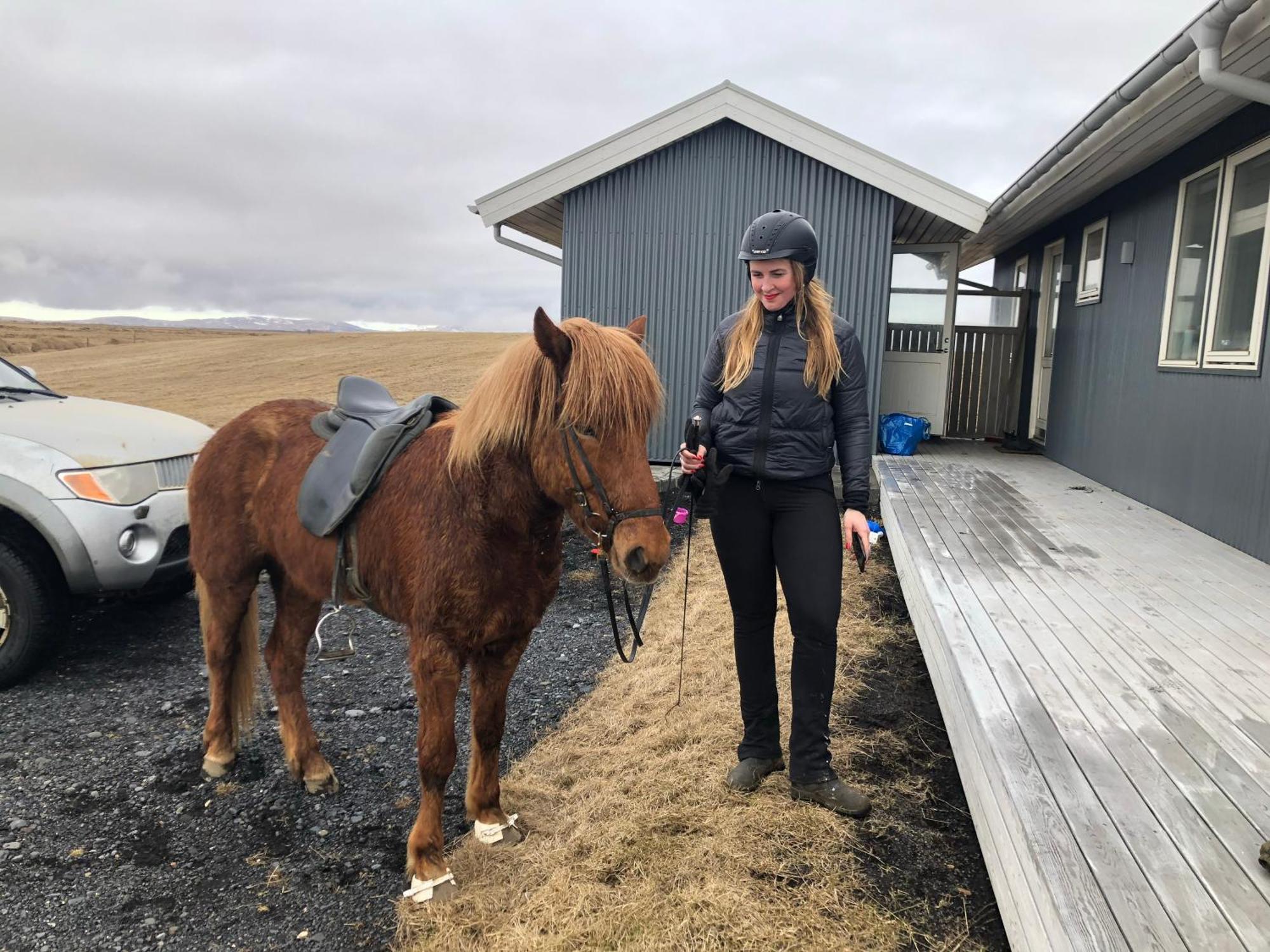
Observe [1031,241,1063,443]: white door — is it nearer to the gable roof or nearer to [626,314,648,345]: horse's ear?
the gable roof

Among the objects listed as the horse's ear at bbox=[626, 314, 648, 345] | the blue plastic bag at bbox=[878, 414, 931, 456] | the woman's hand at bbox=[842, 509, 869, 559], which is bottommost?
the blue plastic bag at bbox=[878, 414, 931, 456]

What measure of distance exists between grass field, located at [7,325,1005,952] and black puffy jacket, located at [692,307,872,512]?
1076 millimetres

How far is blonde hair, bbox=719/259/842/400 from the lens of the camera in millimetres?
2443

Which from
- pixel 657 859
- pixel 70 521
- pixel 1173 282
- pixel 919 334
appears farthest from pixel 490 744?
pixel 919 334

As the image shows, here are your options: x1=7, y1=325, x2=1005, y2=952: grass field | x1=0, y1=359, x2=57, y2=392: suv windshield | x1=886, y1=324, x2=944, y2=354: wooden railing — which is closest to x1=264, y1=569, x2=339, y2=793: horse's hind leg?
x1=7, y1=325, x2=1005, y2=952: grass field

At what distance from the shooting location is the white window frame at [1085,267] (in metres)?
6.96

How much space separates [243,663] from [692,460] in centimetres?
204

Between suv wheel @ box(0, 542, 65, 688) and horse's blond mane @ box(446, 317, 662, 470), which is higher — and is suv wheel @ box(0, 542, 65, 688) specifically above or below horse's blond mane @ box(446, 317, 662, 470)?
below

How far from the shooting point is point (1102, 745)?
2133 mm

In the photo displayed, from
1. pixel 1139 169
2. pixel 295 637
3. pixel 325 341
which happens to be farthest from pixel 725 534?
pixel 325 341

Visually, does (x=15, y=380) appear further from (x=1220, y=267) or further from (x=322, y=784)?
(x=1220, y=267)

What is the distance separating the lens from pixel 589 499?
6.55ft

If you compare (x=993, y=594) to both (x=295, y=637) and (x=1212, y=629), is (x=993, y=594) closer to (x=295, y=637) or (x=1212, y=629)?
(x=1212, y=629)

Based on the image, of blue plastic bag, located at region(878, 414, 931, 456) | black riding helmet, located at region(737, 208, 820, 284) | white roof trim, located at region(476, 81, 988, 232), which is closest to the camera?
black riding helmet, located at region(737, 208, 820, 284)
